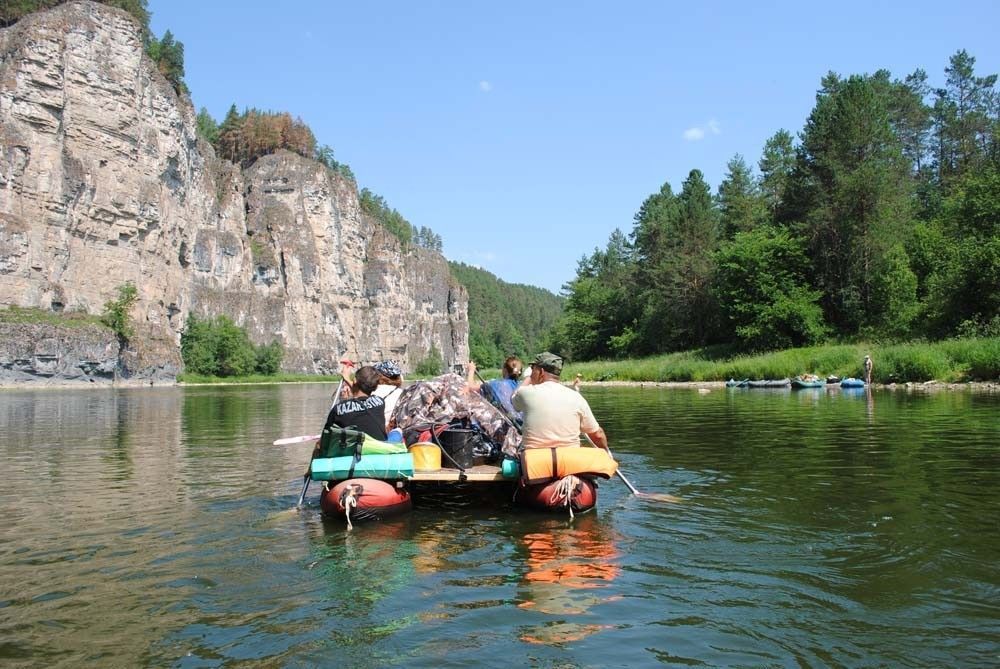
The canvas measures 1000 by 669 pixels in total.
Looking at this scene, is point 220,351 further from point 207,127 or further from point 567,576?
point 567,576

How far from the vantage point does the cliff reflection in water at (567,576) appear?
530cm

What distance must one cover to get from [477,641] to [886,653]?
251 cm

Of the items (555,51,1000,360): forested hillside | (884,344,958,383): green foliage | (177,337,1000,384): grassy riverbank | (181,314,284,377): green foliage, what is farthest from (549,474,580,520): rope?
(181,314,284,377): green foliage

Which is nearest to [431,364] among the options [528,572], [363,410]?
[363,410]

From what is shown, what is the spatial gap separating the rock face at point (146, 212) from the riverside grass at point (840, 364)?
48.4 m

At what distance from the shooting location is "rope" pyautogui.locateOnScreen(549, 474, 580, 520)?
8827mm

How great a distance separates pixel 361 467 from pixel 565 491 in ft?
7.74

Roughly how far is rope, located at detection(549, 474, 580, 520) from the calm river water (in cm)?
25

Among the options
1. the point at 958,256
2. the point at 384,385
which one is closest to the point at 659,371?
the point at 958,256

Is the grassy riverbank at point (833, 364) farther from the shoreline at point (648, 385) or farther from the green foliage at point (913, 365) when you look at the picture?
the shoreline at point (648, 385)

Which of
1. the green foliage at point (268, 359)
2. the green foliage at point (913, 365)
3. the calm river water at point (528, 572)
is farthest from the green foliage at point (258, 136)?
the calm river water at point (528, 572)

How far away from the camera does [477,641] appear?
5078mm

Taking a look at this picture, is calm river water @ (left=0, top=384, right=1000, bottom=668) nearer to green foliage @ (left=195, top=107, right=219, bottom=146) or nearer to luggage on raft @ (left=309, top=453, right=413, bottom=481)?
luggage on raft @ (left=309, top=453, right=413, bottom=481)

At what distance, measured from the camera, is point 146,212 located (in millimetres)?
78062
